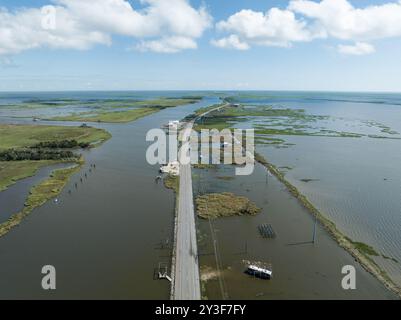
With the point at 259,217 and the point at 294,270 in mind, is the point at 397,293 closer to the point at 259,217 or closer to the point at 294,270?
the point at 294,270

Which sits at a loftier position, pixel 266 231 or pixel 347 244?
pixel 266 231

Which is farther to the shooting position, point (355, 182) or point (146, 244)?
point (355, 182)

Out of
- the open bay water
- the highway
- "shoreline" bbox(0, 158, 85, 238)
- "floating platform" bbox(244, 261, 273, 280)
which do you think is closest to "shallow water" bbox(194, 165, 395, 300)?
"floating platform" bbox(244, 261, 273, 280)

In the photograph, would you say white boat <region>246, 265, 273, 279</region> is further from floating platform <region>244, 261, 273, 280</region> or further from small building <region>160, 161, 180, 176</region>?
small building <region>160, 161, 180, 176</region>

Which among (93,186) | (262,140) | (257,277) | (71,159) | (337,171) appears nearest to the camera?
(257,277)

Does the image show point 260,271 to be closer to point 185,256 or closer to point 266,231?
point 185,256

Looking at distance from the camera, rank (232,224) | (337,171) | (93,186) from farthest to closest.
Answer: (337,171) → (93,186) → (232,224)

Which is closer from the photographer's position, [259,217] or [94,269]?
[94,269]

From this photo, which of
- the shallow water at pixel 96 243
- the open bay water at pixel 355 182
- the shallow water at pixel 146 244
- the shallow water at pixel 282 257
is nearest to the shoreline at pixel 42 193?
the shallow water at pixel 96 243

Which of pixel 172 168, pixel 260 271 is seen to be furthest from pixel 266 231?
A: pixel 172 168

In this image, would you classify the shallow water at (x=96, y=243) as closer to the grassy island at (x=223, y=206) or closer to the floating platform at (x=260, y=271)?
the grassy island at (x=223, y=206)
